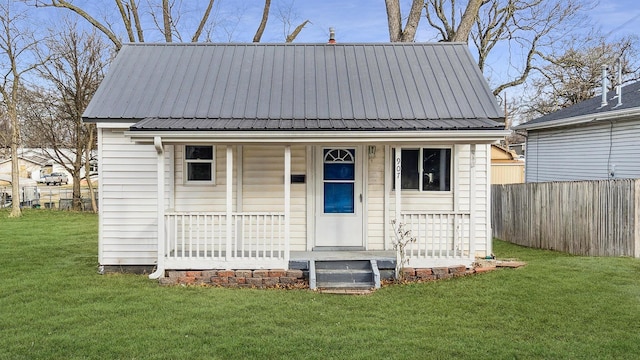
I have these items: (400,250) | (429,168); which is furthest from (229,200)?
(429,168)

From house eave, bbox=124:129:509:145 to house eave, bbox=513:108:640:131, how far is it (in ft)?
25.3

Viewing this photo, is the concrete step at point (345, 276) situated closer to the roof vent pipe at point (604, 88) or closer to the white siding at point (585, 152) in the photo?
the white siding at point (585, 152)

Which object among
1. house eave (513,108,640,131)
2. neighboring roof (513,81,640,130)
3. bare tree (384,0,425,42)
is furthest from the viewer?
bare tree (384,0,425,42)

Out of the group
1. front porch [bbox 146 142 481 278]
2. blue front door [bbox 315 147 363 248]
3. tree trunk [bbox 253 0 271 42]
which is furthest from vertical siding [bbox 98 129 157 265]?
tree trunk [bbox 253 0 271 42]

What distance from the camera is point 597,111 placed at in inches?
555

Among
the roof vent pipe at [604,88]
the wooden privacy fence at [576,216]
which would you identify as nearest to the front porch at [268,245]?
the wooden privacy fence at [576,216]

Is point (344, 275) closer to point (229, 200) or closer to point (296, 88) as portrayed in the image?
point (229, 200)

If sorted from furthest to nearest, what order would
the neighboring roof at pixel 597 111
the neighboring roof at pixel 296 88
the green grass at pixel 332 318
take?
the neighboring roof at pixel 597 111 → the neighboring roof at pixel 296 88 → the green grass at pixel 332 318

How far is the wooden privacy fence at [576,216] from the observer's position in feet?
30.5

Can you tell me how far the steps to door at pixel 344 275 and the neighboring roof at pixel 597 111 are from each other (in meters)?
9.42

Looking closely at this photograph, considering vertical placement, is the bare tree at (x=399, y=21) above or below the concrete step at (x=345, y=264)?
above

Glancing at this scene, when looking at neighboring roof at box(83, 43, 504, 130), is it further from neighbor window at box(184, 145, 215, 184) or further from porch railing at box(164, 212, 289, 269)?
porch railing at box(164, 212, 289, 269)

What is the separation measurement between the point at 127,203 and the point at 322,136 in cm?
371

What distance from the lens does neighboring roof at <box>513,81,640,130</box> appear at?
12.9 meters
